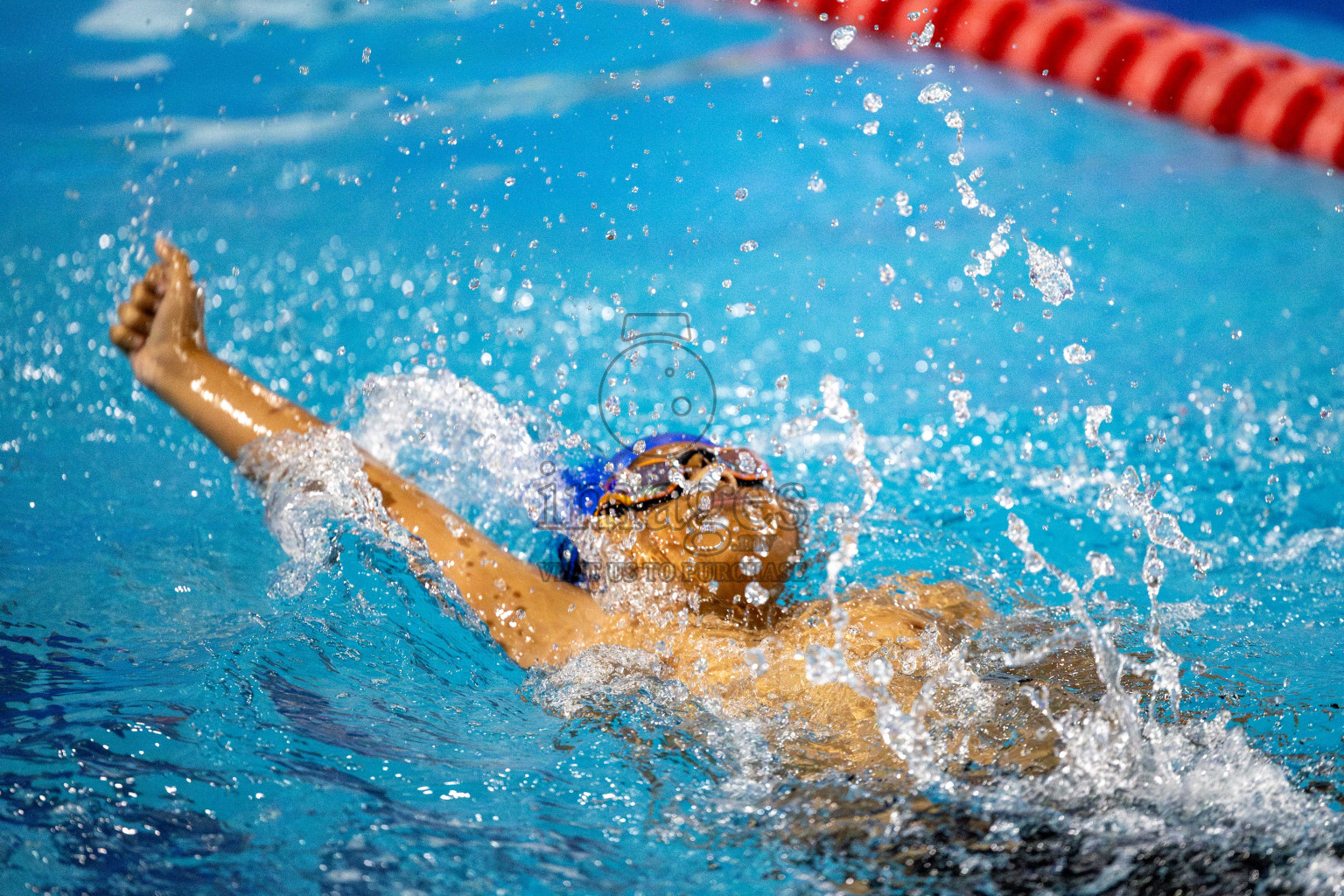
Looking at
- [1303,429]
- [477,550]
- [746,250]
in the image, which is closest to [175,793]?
[477,550]

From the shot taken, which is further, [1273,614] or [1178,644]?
[1273,614]

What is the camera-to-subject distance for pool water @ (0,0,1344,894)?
4.35 ft

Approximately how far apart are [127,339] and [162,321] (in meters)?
0.08

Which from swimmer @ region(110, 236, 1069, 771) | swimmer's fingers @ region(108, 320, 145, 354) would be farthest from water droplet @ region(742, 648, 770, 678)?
swimmer's fingers @ region(108, 320, 145, 354)

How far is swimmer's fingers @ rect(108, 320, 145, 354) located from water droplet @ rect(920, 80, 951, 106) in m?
3.41

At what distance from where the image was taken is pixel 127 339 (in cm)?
206

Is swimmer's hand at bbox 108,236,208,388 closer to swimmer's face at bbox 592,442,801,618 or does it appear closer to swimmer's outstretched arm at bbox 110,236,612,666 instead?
swimmer's outstretched arm at bbox 110,236,612,666

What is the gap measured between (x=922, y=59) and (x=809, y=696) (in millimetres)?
3969

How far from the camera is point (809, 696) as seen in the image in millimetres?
1592

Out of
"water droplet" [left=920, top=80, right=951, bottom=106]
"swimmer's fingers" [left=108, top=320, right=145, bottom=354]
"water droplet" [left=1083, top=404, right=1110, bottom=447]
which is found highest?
"water droplet" [left=920, top=80, right=951, bottom=106]

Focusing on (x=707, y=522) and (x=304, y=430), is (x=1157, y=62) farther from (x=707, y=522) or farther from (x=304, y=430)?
(x=304, y=430)

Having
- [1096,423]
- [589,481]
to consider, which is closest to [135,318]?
[589,481]

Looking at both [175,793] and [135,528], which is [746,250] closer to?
[135,528]

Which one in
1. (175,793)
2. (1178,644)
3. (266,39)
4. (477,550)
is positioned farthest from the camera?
(266,39)
